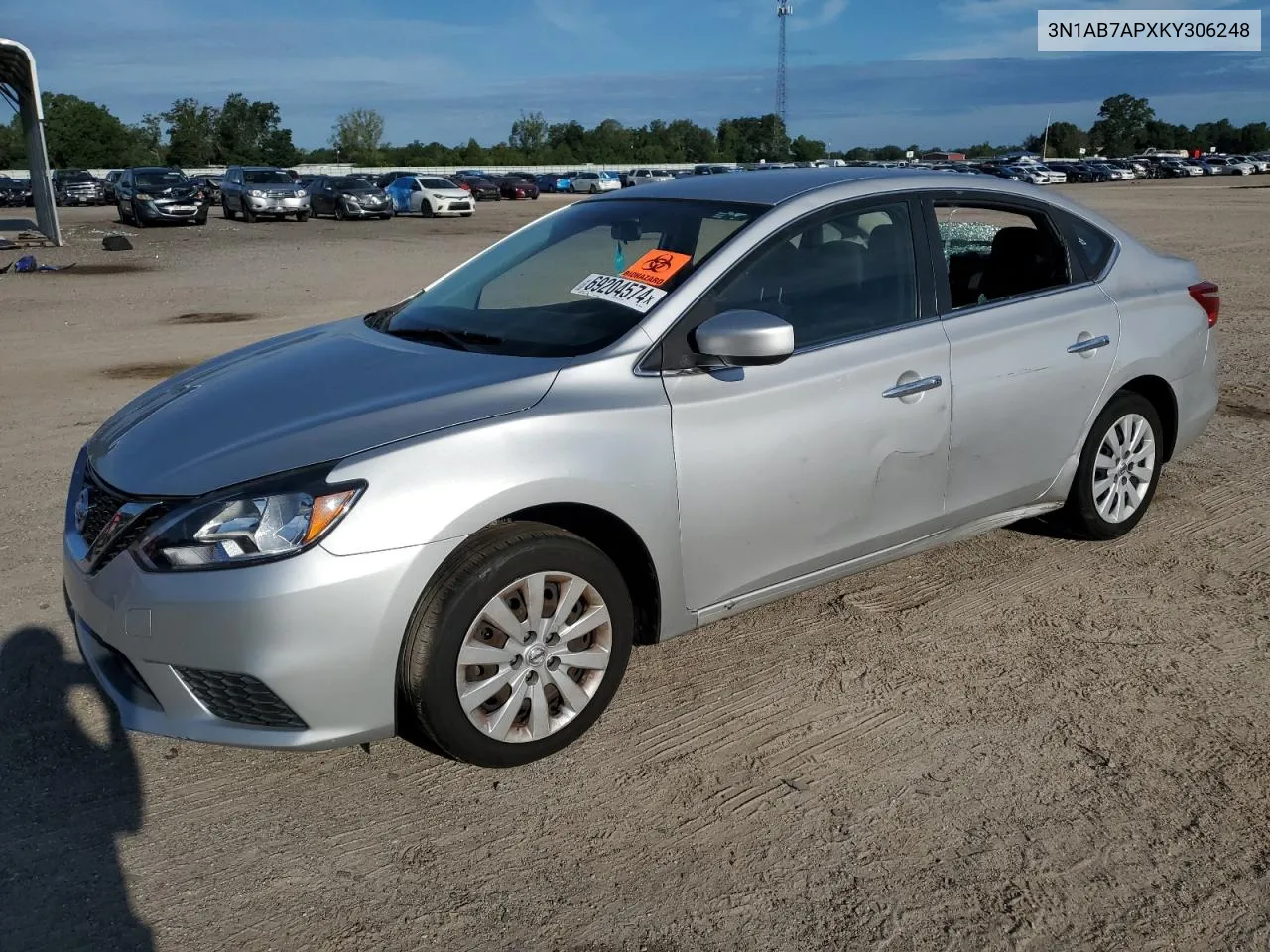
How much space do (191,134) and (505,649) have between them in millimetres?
124600

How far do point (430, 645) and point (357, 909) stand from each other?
675mm

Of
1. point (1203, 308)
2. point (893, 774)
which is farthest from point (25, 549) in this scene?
point (1203, 308)

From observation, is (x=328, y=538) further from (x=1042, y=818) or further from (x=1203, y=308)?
(x=1203, y=308)

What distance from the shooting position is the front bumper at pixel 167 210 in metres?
30.3

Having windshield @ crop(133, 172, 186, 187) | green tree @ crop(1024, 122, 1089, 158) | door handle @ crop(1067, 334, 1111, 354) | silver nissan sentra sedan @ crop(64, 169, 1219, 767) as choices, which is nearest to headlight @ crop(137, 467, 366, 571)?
silver nissan sentra sedan @ crop(64, 169, 1219, 767)

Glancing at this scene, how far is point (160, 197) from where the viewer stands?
30422 millimetres

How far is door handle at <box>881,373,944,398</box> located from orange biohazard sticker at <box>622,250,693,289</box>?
862mm

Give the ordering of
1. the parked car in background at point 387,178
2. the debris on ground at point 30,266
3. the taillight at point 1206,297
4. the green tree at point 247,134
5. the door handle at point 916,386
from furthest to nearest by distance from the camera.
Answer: the green tree at point 247,134, the parked car in background at point 387,178, the debris on ground at point 30,266, the taillight at point 1206,297, the door handle at point 916,386

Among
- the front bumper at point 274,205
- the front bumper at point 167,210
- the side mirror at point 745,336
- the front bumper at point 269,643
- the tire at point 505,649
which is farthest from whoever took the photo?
the front bumper at point 274,205

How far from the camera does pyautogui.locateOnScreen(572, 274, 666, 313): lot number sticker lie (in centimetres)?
355

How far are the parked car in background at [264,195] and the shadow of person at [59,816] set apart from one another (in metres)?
31.8

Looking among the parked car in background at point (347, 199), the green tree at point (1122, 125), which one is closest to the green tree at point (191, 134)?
the parked car in background at point (347, 199)

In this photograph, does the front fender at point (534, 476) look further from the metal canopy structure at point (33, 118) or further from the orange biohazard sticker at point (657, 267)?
the metal canopy structure at point (33, 118)

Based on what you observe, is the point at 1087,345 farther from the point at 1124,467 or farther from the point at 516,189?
the point at 516,189
